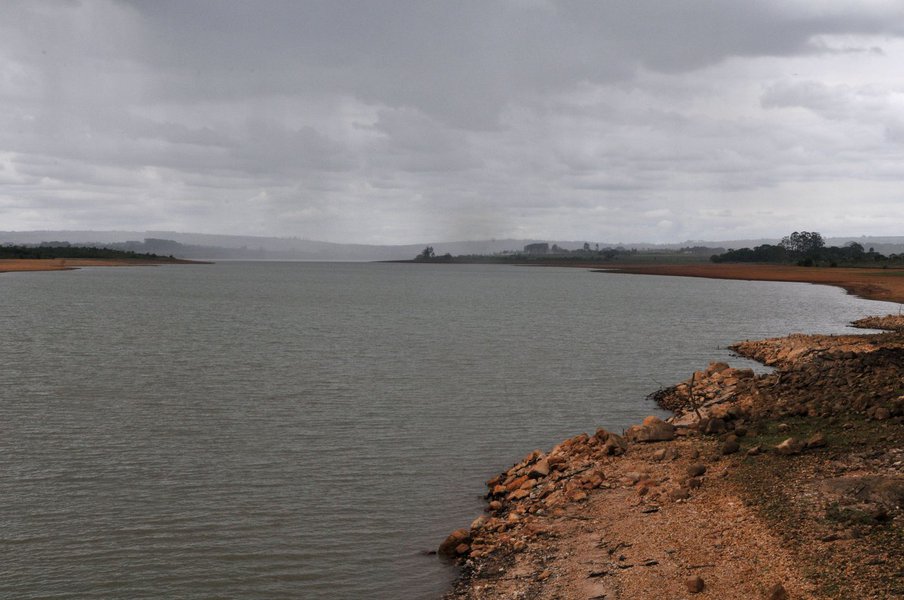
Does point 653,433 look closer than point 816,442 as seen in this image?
No

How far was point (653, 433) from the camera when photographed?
63.3 feet

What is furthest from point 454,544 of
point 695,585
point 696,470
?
point 696,470

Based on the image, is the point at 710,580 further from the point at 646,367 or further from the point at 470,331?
the point at 470,331

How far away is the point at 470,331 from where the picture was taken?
184 feet

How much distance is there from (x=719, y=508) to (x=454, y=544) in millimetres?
5252

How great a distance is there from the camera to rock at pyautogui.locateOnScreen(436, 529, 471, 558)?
14.1 meters

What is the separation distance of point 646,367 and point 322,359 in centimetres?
1792

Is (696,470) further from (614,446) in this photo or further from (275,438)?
(275,438)

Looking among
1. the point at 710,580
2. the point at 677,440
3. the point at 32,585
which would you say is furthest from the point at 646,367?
the point at 32,585

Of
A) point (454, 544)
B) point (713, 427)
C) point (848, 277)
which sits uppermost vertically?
point (848, 277)

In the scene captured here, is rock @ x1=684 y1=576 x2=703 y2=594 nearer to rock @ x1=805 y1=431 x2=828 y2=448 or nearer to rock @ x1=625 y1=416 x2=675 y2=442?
rock @ x1=805 y1=431 x2=828 y2=448

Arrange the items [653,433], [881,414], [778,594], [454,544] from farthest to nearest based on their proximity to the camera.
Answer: [653,433]
[881,414]
[454,544]
[778,594]

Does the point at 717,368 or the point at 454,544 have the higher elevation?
the point at 717,368

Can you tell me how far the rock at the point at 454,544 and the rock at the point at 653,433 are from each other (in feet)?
23.0
